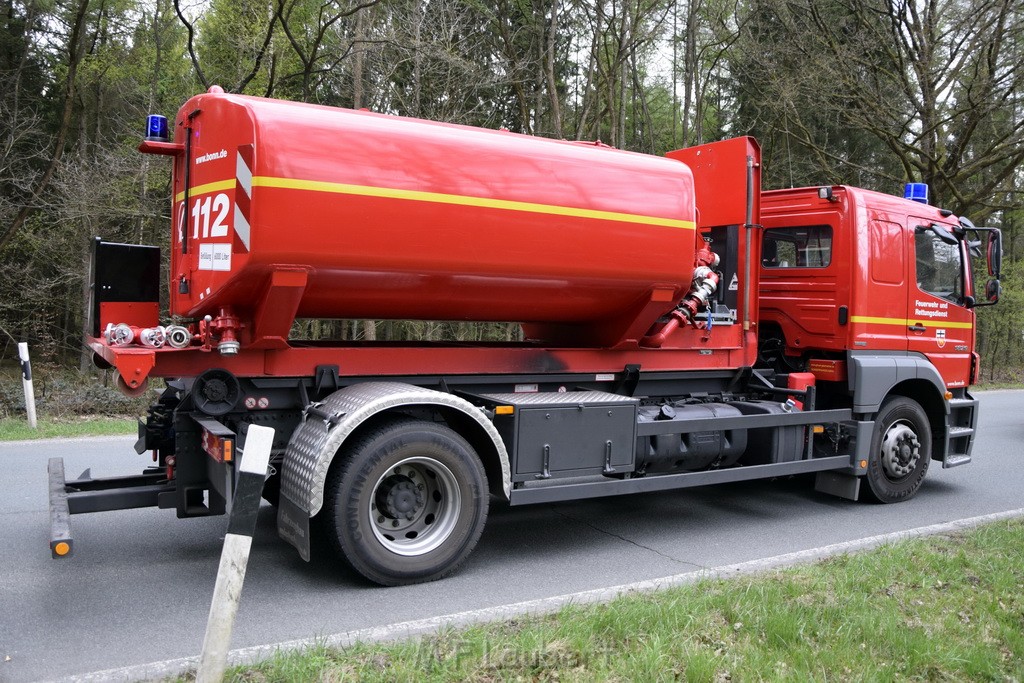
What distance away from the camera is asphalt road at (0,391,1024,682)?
4.19 m

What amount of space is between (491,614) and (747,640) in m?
1.32

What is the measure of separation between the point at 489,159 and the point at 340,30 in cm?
1072

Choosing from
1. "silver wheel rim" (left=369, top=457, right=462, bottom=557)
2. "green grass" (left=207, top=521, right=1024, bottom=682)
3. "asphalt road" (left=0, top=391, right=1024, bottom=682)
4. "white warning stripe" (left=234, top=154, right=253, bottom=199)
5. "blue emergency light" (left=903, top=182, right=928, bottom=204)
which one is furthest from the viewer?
"blue emergency light" (left=903, top=182, right=928, bottom=204)

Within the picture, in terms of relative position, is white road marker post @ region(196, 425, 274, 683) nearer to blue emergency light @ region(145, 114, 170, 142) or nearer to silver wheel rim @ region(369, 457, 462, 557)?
silver wheel rim @ region(369, 457, 462, 557)

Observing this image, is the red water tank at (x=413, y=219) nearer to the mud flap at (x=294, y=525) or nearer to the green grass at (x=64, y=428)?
the mud flap at (x=294, y=525)

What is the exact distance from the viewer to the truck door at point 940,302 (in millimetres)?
7773

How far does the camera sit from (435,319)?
588cm

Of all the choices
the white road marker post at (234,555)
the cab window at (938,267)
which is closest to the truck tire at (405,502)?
the white road marker post at (234,555)

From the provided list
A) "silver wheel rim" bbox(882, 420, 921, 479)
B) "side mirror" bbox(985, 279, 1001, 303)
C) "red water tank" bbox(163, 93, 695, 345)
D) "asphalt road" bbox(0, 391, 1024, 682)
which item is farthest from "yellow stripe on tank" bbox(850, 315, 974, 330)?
"red water tank" bbox(163, 93, 695, 345)

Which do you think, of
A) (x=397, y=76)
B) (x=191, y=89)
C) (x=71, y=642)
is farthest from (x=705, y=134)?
(x=71, y=642)

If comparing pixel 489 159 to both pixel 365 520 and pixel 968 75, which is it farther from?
pixel 968 75

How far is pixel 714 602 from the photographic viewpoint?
4480 mm

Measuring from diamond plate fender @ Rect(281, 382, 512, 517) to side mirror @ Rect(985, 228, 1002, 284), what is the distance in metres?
5.22

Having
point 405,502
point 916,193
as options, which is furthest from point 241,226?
point 916,193
